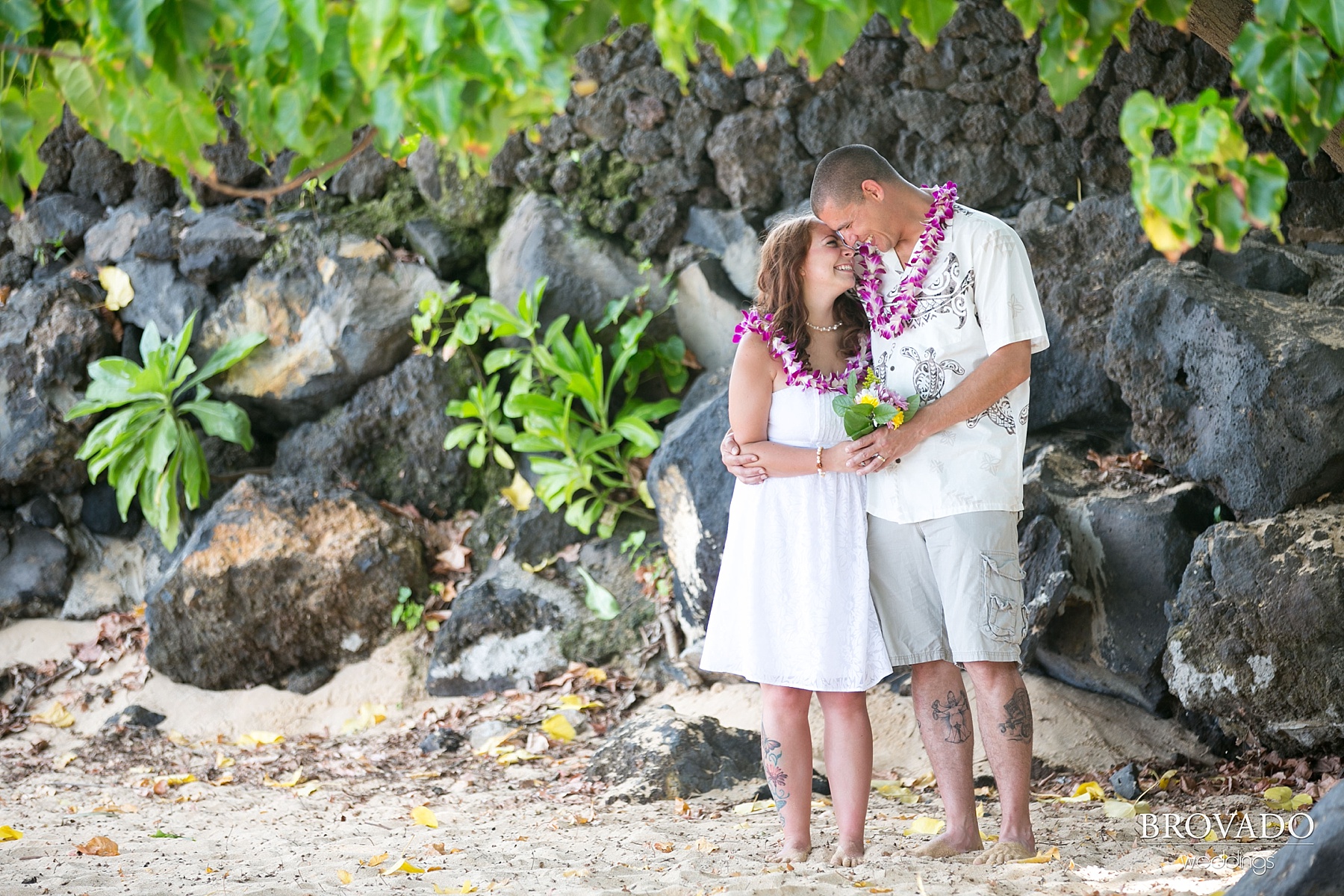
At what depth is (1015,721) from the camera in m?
2.79

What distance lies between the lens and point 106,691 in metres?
5.43

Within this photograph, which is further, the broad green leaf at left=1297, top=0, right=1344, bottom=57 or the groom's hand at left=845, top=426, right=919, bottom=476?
the groom's hand at left=845, top=426, right=919, bottom=476

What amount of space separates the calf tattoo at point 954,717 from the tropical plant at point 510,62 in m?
1.68

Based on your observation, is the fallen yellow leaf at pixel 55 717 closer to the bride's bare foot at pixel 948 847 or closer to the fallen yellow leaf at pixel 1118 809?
the bride's bare foot at pixel 948 847

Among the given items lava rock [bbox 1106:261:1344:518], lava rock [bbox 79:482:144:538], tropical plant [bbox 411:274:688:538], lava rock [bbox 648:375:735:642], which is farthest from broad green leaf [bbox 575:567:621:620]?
lava rock [bbox 79:482:144:538]

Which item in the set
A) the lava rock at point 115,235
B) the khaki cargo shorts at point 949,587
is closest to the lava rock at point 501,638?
the khaki cargo shorts at point 949,587

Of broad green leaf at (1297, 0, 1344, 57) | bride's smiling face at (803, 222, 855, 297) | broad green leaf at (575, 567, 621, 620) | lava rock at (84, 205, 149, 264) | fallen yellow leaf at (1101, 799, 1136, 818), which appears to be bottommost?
fallen yellow leaf at (1101, 799, 1136, 818)

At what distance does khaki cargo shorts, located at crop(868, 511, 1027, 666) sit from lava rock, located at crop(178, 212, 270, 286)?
4513 mm

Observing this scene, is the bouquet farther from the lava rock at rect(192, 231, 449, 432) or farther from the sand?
the lava rock at rect(192, 231, 449, 432)

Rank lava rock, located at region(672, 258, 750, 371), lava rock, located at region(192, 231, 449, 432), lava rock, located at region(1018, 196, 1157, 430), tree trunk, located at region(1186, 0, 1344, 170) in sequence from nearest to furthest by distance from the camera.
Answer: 1. tree trunk, located at region(1186, 0, 1344, 170)
2. lava rock, located at region(1018, 196, 1157, 430)
3. lava rock, located at region(672, 258, 750, 371)
4. lava rock, located at region(192, 231, 449, 432)

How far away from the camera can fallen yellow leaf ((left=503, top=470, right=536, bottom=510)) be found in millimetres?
5750

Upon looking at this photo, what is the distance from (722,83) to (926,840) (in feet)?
A: 12.5

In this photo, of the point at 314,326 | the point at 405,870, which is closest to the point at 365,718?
the point at 314,326

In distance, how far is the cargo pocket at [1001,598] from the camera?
2.75 meters
